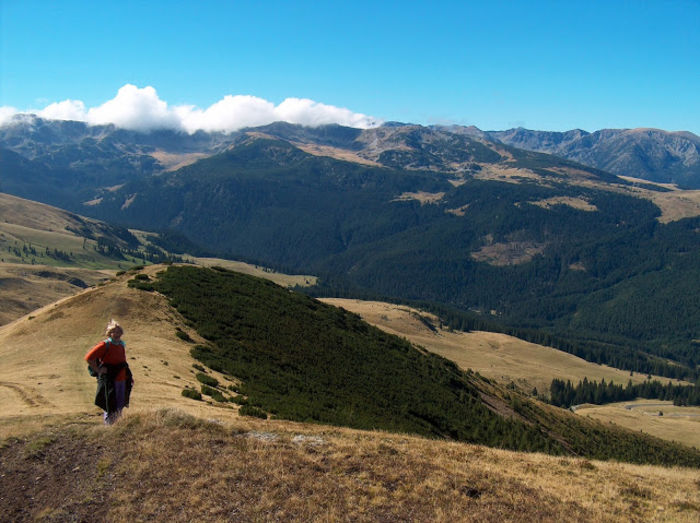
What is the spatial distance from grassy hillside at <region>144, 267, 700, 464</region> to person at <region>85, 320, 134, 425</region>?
1331cm

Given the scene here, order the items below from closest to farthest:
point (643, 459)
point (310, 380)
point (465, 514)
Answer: point (465, 514) < point (310, 380) < point (643, 459)

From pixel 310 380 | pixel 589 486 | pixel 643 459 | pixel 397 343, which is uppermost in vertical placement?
pixel 589 486

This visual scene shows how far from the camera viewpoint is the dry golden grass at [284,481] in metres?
16.6

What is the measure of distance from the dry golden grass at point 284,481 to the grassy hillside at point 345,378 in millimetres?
13593

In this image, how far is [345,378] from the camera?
2468 inches

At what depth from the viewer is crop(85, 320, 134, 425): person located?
21.7 meters

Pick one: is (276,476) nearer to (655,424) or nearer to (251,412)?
(251,412)

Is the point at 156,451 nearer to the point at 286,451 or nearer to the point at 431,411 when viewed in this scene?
the point at 286,451

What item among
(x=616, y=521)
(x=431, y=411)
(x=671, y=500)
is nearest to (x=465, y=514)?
(x=616, y=521)

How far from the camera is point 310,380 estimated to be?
5609cm

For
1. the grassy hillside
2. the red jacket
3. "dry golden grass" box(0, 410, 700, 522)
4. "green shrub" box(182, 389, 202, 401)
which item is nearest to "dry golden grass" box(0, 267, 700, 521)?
"dry golden grass" box(0, 410, 700, 522)

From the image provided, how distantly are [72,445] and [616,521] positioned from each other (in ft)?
70.0

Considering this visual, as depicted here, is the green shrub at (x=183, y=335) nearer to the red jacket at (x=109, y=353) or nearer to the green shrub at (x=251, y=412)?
the green shrub at (x=251, y=412)

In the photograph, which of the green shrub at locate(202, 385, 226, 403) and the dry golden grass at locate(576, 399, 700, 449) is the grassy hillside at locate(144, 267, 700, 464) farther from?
the dry golden grass at locate(576, 399, 700, 449)
